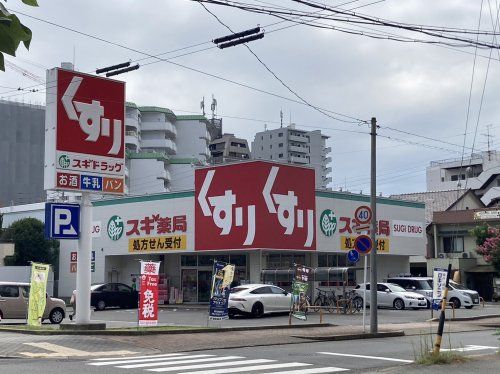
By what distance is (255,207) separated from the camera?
114 ft

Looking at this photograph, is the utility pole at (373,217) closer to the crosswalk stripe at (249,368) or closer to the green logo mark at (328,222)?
the crosswalk stripe at (249,368)

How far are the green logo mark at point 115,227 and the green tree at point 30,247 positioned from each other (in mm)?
11519

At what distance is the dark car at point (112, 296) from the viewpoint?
36.9m

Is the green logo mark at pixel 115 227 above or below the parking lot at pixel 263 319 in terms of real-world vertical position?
above

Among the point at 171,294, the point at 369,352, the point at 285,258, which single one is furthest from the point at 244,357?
the point at 171,294

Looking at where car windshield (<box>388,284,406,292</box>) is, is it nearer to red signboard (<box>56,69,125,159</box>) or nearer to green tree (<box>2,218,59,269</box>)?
red signboard (<box>56,69,125,159</box>)

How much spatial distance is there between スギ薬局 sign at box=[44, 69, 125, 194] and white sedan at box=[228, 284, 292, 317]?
9799mm

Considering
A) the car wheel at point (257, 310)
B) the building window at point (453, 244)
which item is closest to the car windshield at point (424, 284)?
the car wheel at point (257, 310)

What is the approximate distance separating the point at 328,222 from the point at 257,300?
1081cm

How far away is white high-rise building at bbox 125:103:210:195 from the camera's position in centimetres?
9569

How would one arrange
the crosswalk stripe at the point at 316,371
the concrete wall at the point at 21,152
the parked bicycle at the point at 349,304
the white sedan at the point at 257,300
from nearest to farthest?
the crosswalk stripe at the point at 316,371 → the white sedan at the point at 257,300 → the parked bicycle at the point at 349,304 → the concrete wall at the point at 21,152

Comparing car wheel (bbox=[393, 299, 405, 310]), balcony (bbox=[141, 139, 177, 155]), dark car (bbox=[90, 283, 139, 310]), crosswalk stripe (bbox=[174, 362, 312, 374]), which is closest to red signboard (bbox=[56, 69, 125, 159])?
crosswalk stripe (bbox=[174, 362, 312, 374])

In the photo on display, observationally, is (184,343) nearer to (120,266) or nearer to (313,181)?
(313,181)

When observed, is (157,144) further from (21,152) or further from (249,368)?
(249,368)
